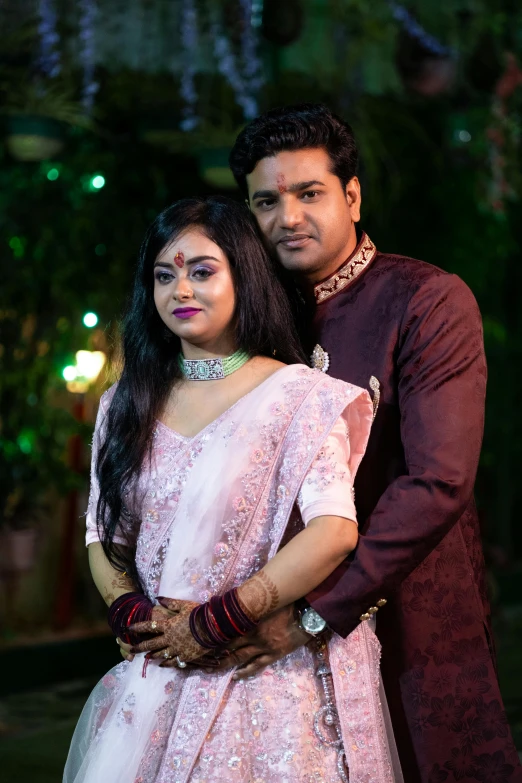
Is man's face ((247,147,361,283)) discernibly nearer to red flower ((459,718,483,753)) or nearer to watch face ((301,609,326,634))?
watch face ((301,609,326,634))

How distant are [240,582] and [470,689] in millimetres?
570

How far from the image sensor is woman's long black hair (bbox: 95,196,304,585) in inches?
85.5

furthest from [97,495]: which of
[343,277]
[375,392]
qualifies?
[343,277]

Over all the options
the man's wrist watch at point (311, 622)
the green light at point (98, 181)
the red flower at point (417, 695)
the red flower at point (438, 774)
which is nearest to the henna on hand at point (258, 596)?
the man's wrist watch at point (311, 622)

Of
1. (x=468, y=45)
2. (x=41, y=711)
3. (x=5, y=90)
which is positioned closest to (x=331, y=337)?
(x=5, y=90)

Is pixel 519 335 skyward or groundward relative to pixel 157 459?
groundward

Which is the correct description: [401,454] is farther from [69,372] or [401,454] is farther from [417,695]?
[69,372]

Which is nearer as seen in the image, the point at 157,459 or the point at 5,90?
the point at 157,459

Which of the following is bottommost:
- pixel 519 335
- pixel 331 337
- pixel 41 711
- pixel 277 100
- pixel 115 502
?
pixel 41 711

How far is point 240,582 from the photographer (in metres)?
2.09

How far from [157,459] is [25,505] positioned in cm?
328

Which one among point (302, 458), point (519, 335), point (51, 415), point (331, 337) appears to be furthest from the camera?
point (519, 335)

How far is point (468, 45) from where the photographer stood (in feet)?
18.4

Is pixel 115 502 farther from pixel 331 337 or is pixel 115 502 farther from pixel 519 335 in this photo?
pixel 519 335
